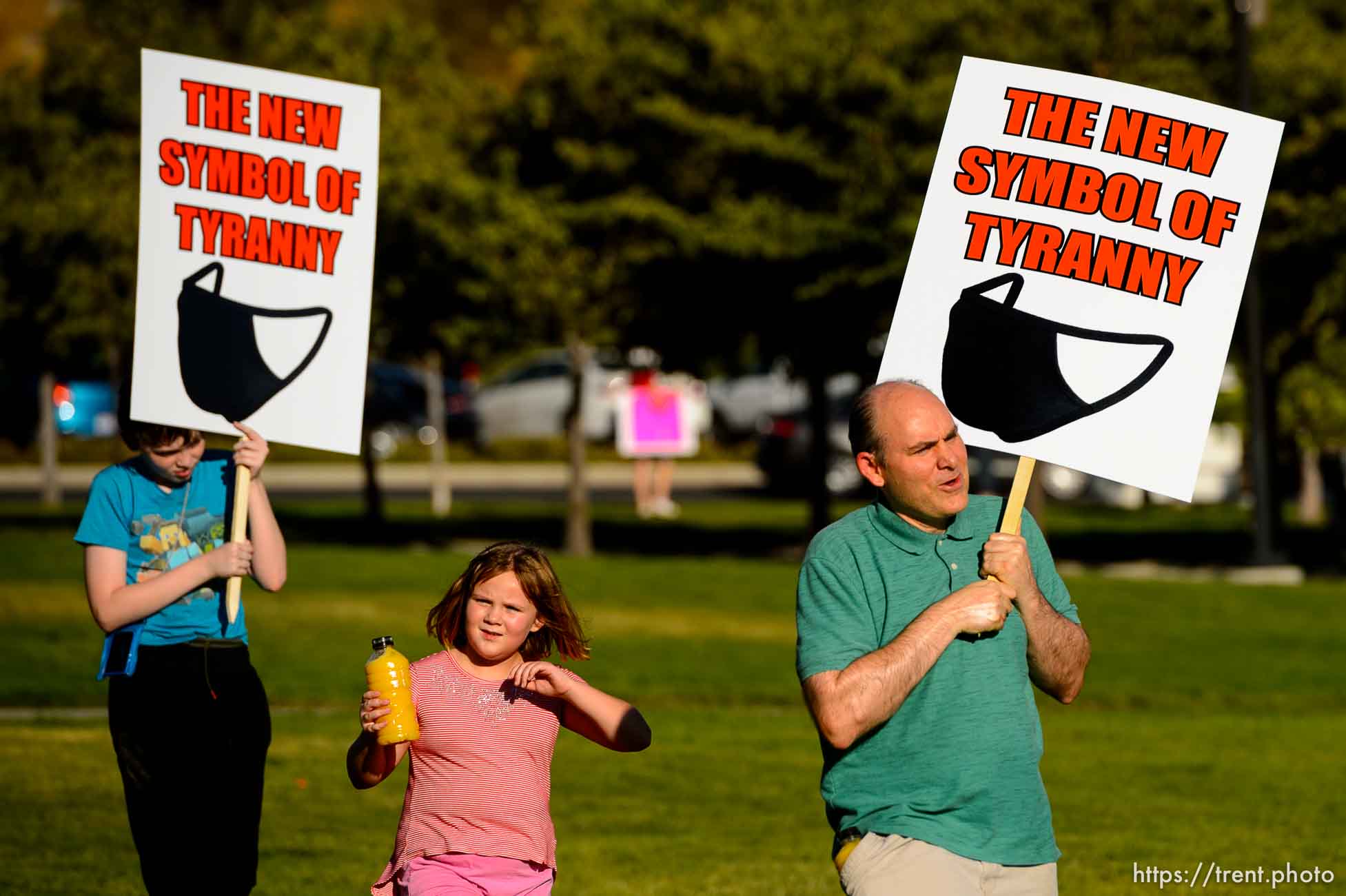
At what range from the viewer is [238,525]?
5516 millimetres

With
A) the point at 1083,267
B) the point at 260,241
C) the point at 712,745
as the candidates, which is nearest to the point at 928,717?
the point at 1083,267

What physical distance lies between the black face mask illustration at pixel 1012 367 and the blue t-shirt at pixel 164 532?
213 centimetres

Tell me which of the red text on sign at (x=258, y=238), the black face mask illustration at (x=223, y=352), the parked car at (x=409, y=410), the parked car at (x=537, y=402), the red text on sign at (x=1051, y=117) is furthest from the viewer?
the parked car at (x=537, y=402)

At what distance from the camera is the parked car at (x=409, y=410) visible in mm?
42781

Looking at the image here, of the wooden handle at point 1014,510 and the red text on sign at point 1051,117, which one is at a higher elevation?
the red text on sign at point 1051,117

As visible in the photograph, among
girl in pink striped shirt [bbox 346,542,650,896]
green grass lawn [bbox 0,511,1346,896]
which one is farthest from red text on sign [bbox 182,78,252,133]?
girl in pink striped shirt [bbox 346,542,650,896]

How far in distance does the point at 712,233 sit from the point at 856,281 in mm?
1603

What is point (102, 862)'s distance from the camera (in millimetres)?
8359

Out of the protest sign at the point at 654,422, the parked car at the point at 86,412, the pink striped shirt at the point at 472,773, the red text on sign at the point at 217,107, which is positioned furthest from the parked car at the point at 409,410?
the pink striped shirt at the point at 472,773

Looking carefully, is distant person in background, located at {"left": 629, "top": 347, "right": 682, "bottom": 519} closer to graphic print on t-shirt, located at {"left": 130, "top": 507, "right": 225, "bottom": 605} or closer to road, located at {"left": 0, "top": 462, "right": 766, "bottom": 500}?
road, located at {"left": 0, "top": 462, "right": 766, "bottom": 500}

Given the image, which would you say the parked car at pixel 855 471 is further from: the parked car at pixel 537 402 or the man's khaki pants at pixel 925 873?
the man's khaki pants at pixel 925 873

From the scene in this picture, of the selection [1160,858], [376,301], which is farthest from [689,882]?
[376,301]

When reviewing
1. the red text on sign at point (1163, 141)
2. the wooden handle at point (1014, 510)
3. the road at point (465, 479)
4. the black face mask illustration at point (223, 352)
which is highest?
the red text on sign at point (1163, 141)

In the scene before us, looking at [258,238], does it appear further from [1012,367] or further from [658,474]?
[658,474]
